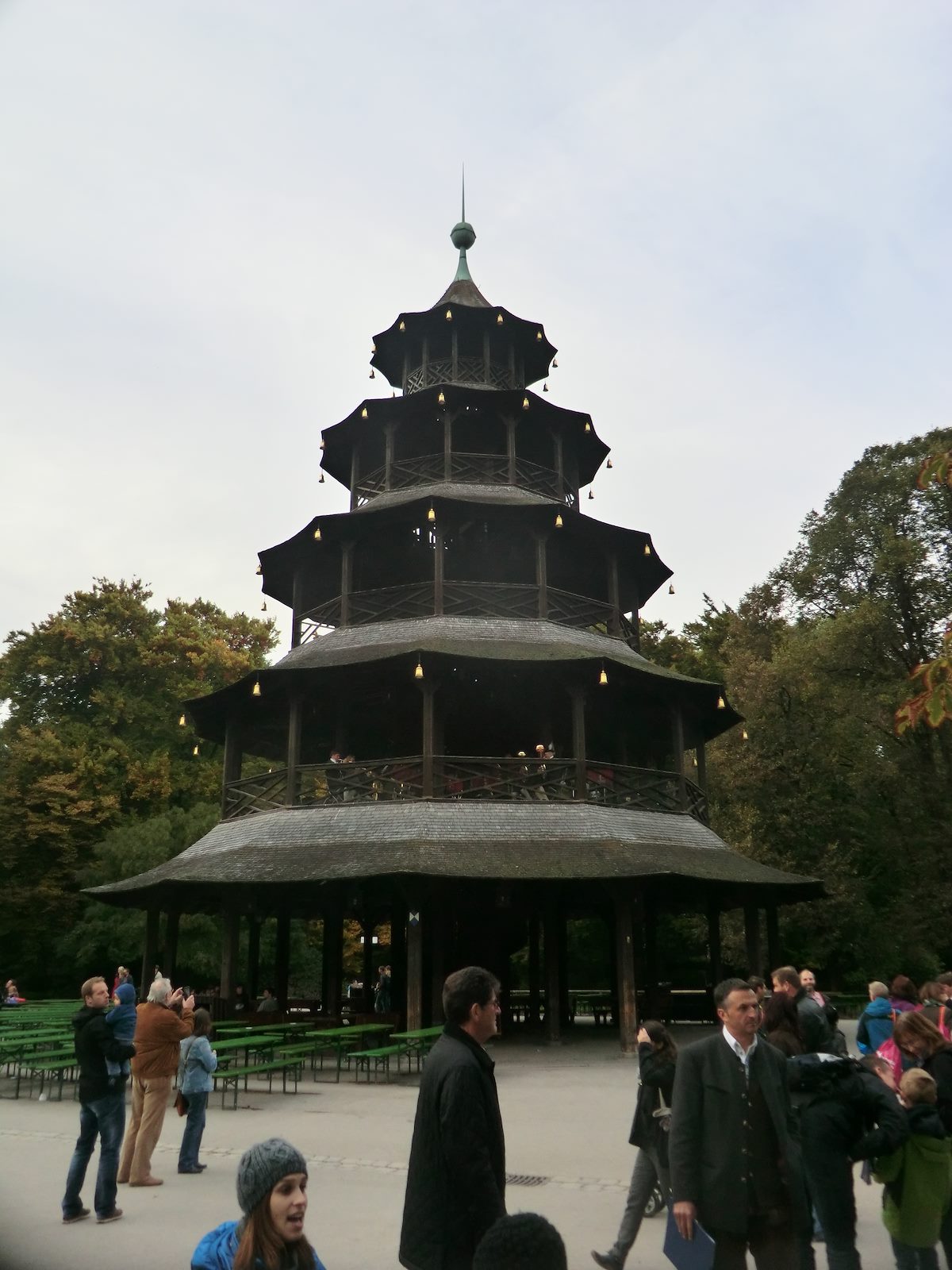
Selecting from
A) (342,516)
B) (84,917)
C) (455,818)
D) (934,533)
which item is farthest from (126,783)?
(934,533)

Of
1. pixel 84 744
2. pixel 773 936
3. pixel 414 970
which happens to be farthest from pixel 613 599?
pixel 84 744

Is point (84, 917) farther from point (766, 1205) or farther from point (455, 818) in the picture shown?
point (766, 1205)

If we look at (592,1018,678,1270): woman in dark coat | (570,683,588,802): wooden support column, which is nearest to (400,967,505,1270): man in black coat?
(592,1018,678,1270): woman in dark coat

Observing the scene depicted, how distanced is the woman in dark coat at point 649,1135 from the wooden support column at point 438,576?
17086 mm

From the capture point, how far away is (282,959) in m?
24.9

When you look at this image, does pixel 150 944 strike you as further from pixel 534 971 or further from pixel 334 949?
pixel 534 971

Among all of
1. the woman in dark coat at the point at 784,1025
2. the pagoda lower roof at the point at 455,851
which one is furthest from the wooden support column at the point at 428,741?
the woman in dark coat at the point at 784,1025

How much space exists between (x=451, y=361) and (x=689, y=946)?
77.2ft

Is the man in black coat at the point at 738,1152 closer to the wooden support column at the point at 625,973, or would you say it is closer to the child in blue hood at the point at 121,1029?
the child in blue hood at the point at 121,1029

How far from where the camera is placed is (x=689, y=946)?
1560 inches

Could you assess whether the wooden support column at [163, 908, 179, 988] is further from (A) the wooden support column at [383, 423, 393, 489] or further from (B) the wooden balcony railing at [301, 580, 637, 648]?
(A) the wooden support column at [383, 423, 393, 489]

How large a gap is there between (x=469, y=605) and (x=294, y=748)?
18.2ft

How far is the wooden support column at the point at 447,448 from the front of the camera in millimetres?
27203

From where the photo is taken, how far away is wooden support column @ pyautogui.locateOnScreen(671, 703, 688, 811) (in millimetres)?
23156
